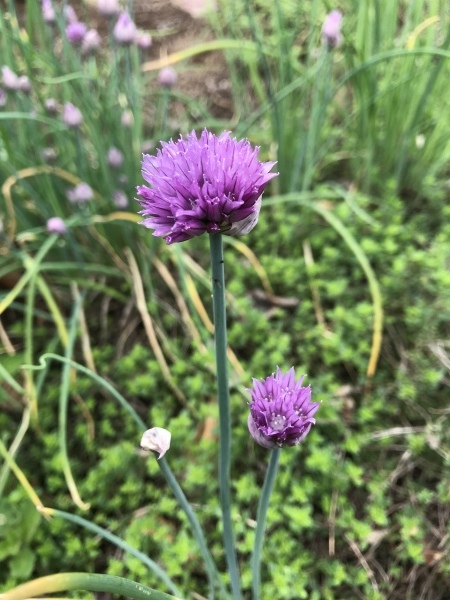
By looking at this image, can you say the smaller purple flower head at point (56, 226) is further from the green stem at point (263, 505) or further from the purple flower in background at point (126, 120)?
the green stem at point (263, 505)

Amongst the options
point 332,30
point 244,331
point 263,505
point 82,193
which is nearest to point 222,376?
point 263,505

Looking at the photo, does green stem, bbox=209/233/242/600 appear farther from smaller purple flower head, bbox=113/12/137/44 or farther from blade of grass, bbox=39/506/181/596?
smaller purple flower head, bbox=113/12/137/44

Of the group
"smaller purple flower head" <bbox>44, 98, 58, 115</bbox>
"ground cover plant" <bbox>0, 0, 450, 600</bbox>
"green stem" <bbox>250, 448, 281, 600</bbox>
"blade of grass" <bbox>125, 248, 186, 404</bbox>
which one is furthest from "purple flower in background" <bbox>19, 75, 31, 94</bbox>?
"green stem" <bbox>250, 448, 281, 600</bbox>

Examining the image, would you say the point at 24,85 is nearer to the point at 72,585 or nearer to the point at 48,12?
the point at 48,12

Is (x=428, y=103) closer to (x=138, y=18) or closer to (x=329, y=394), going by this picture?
(x=329, y=394)

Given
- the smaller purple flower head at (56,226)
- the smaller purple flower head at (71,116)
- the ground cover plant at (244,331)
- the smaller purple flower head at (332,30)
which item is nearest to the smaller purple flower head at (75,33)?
the ground cover plant at (244,331)

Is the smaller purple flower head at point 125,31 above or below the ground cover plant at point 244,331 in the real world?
above

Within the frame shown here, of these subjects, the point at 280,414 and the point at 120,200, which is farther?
the point at 120,200

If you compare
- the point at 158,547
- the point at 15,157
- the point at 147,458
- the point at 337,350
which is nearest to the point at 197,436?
the point at 147,458
